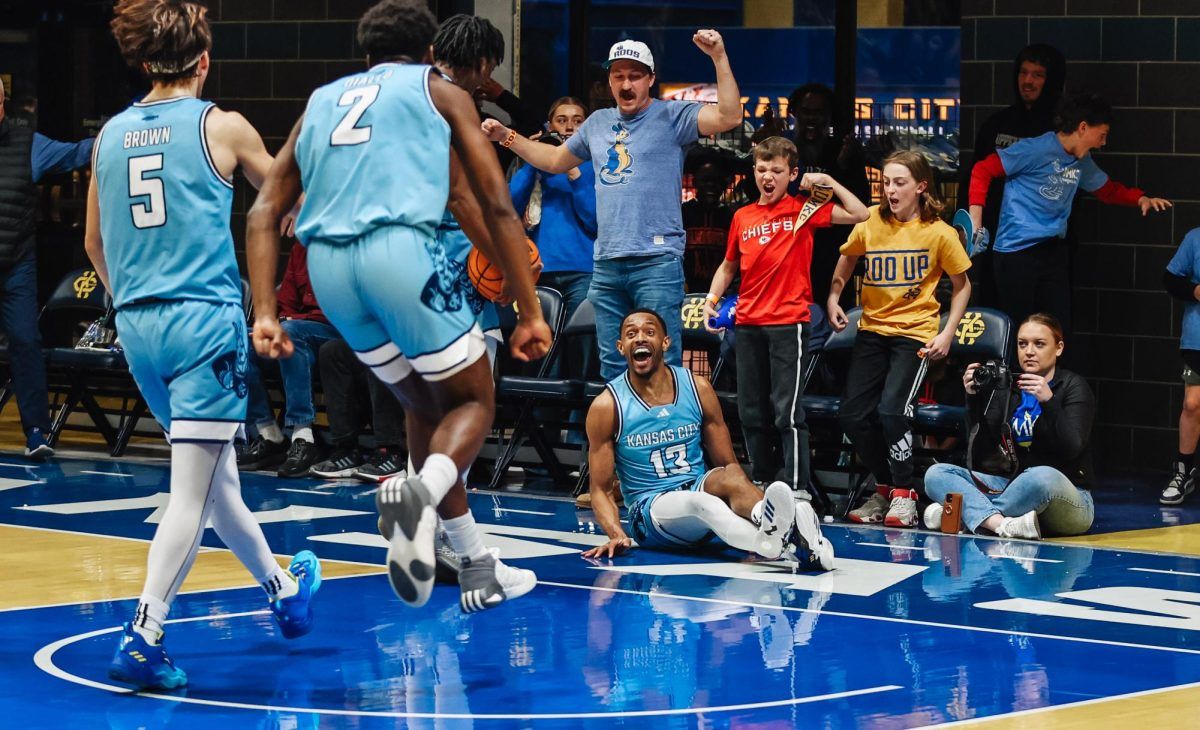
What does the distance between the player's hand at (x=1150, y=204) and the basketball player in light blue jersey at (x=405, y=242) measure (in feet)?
19.7

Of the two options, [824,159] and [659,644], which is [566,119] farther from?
[659,644]

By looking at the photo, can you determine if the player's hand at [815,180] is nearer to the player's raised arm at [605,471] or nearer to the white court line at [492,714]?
the player's raised arm at [605,471]

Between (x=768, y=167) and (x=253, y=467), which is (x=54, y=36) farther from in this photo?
(x=768, y=167)

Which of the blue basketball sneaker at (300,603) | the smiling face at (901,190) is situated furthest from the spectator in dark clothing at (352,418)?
the blue basketball sneaker at (300,603)

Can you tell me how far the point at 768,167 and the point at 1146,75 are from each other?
10.2ft

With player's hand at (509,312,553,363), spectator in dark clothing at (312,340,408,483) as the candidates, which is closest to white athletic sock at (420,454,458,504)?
player's hand at (509,312,553,363)

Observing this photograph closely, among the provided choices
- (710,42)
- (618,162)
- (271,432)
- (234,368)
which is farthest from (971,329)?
(234,368)

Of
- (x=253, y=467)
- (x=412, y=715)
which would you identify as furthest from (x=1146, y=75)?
(x=412, y=715)


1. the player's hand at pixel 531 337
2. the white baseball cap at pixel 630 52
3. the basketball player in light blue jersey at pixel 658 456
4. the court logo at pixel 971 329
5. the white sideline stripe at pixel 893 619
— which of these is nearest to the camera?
the player's hand at pixel 531 337

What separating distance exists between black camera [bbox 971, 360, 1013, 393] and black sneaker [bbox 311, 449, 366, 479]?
3570 mm

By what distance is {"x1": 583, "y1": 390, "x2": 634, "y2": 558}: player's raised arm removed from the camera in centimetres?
779

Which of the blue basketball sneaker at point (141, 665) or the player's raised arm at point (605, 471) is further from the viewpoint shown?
the player's raised arm at point (605, 471)

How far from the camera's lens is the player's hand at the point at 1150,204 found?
1045 cm

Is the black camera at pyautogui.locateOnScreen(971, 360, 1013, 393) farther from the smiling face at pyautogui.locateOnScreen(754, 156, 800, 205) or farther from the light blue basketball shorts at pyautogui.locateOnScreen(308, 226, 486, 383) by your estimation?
the light blue basketball shorts at pyautogui.locateOnScreen(308, 226, 486, 383)
